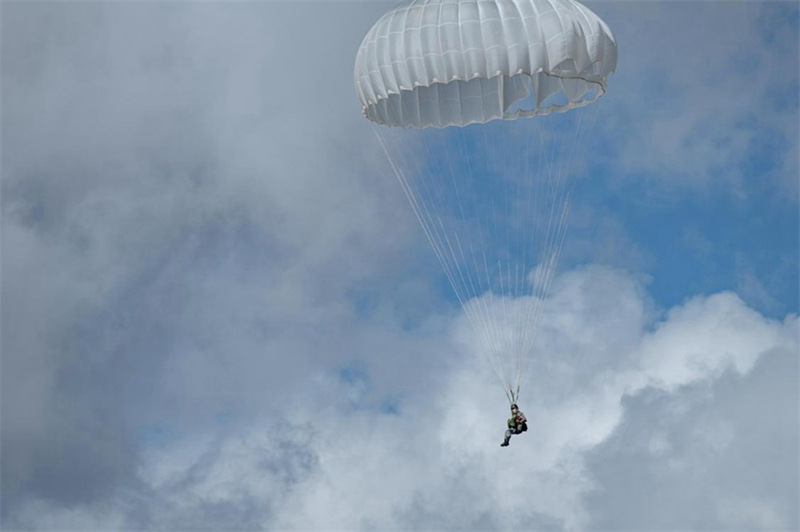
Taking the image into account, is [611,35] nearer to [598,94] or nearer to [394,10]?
[598,94]

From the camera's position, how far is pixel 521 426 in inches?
2325

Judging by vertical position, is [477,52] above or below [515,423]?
above

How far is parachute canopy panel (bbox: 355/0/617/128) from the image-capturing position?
58469 mm

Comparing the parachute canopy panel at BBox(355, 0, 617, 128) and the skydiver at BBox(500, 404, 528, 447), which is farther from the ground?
the parachute canopy panel at BBox(355, 0, 617, 128)

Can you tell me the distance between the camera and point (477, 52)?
58.5 metres

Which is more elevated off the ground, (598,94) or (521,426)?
(598,94)

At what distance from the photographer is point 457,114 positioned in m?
62.1

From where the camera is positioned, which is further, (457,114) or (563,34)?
(457,114)

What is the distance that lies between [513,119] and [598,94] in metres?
2.82

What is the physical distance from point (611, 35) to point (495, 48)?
446 cm

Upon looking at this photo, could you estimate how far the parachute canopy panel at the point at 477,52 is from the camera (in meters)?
58.5

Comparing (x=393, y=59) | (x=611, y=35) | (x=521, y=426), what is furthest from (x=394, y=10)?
(x=521, y=426)

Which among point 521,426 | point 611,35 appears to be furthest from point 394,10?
point 521,426

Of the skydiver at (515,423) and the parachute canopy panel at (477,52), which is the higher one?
Answer: the parachute canopy panel at (477,52)
